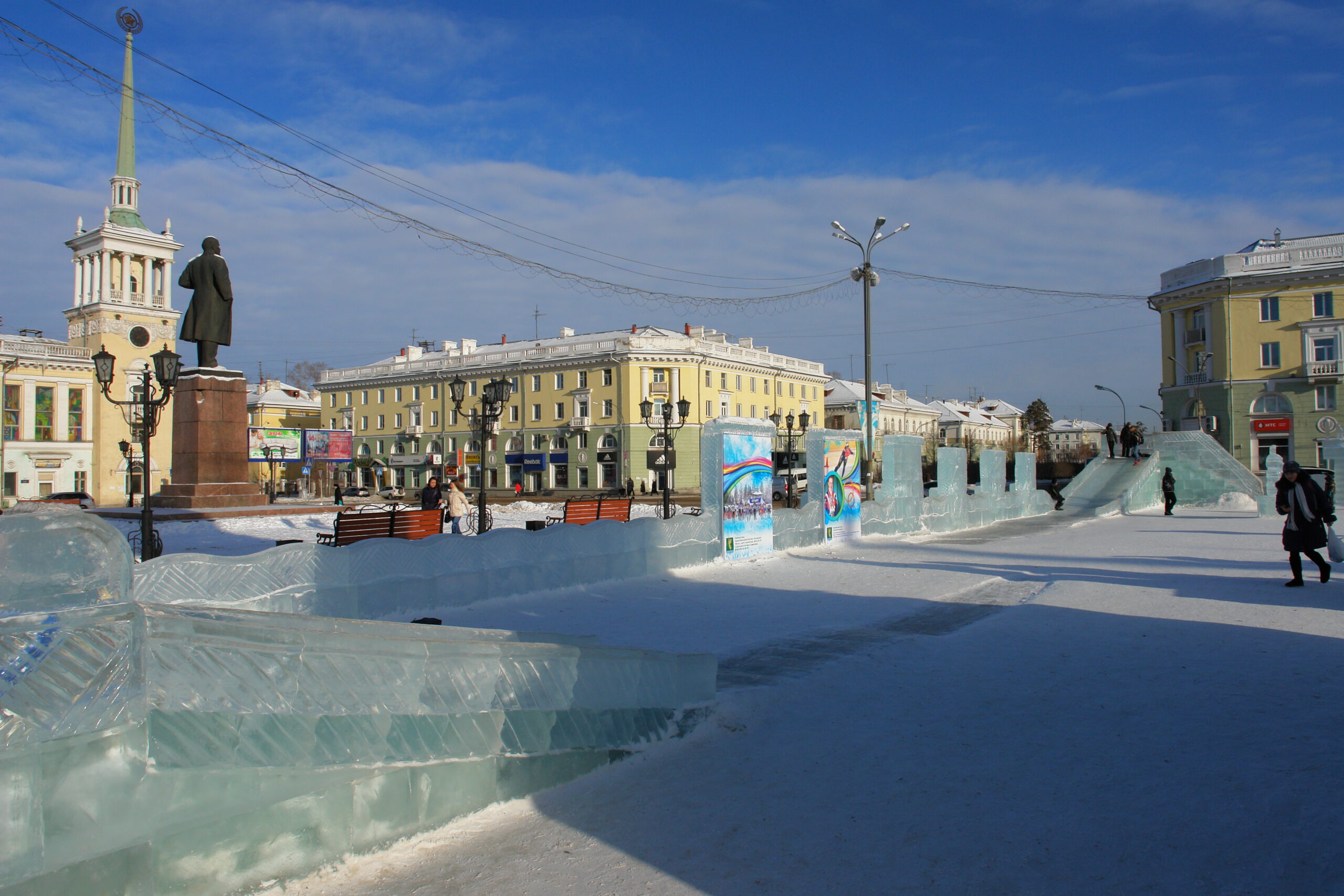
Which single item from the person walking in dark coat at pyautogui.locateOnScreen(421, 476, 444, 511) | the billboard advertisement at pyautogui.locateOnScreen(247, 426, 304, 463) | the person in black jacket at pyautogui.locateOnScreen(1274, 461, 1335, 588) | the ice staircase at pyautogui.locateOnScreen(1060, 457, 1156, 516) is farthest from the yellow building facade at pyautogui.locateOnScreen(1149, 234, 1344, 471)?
the billboard advertisement at pyautogui.locateOnScreen(247, 426, 304, 463)

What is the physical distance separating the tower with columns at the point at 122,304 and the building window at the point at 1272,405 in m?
64.8

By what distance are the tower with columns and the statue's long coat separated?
127 feet

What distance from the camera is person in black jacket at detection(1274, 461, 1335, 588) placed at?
390 inches

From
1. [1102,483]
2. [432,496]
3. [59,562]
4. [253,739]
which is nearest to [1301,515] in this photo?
[253,739]

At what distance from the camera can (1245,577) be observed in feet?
37.7

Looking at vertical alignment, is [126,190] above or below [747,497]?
above

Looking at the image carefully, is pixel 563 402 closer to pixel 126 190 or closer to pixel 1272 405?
pixel 126 190

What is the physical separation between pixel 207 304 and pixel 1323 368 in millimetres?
53521

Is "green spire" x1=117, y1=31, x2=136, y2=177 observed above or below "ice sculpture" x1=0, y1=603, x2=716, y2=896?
above

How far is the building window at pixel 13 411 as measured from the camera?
4825 cm

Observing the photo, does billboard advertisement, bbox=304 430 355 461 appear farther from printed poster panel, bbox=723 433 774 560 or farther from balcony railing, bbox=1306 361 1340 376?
balcony railing, bbox=1306 361 1340 376

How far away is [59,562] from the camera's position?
242 cm

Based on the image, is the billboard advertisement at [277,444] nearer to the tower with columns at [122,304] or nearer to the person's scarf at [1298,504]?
the tower with columns at [122,304]

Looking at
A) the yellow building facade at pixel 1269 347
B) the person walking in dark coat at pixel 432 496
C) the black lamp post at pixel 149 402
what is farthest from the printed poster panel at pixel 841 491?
the yellow building facade at pixel 1269 347
